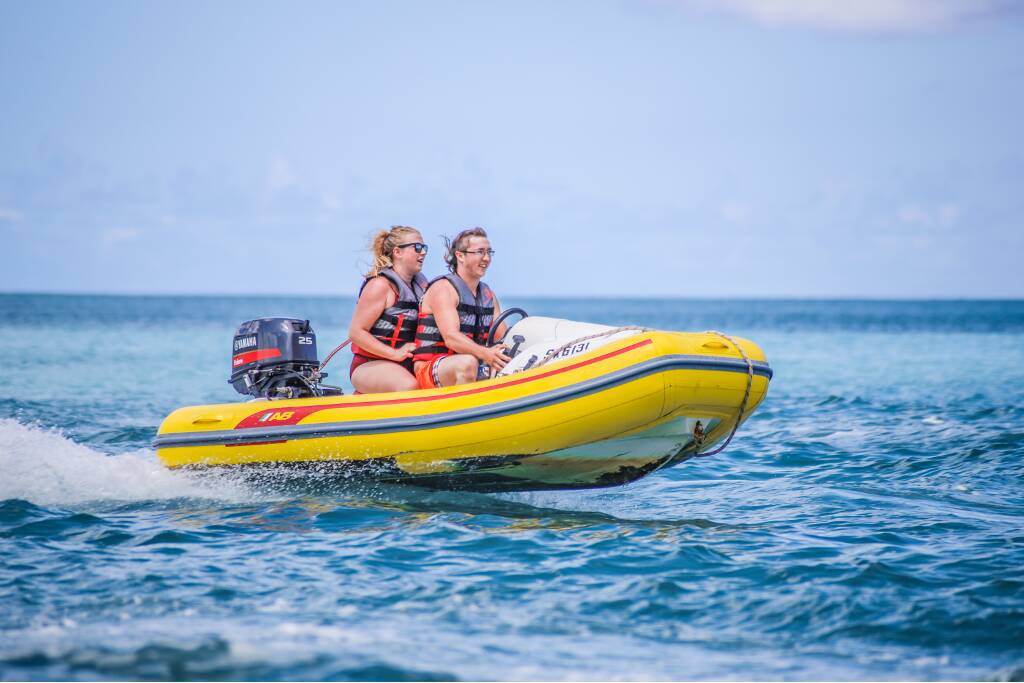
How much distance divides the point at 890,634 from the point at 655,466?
208cm

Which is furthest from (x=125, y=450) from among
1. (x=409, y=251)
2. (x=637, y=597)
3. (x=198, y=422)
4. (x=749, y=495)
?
(x=637, y=597)

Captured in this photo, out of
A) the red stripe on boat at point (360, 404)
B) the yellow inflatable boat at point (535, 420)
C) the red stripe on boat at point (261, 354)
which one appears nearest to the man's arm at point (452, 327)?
the yellow inflatable boat at point (535, 420)

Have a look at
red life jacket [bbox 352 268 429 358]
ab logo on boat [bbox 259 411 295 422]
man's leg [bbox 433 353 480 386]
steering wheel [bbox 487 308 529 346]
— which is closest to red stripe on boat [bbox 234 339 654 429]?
ab logo on boat [bbox 259 411 295 422]

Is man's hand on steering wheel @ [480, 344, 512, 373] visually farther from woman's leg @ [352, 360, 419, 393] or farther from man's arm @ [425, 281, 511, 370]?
woman's leg @ [352, 360, 419, 393]

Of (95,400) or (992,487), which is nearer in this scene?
(992,487)

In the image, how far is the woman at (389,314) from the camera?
6.38 meters

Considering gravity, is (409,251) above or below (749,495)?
above

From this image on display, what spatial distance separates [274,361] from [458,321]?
133cm

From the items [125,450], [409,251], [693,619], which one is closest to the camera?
[693,619]

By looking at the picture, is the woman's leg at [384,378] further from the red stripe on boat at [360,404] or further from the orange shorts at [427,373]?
the red stripe on boat at [360,404]

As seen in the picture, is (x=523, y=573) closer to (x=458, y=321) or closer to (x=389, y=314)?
(x=458, y=321)

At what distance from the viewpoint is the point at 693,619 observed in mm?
4402

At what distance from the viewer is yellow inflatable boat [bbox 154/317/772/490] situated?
18.1 ft

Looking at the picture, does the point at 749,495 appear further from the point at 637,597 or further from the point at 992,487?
the point at 637,597
